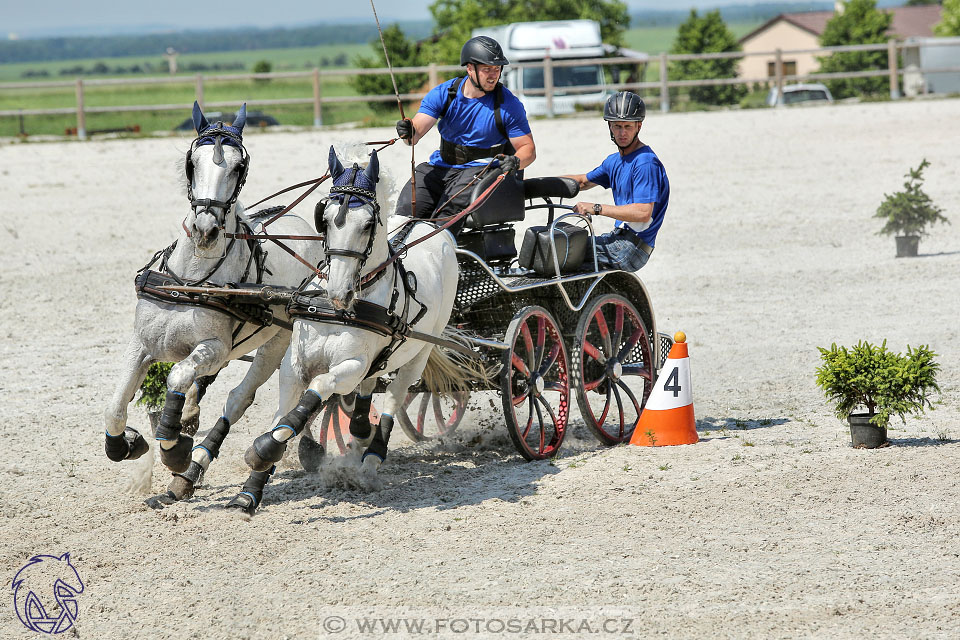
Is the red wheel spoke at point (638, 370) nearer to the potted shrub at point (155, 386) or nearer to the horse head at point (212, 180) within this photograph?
the potted shrub at point (155, 386)

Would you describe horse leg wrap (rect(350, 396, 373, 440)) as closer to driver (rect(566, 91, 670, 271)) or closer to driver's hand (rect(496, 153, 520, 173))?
driver's hand (rect(496, 153, 520, 173))

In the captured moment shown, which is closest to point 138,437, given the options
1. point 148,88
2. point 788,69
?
point 788,69

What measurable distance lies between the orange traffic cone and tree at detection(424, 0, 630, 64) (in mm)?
32159

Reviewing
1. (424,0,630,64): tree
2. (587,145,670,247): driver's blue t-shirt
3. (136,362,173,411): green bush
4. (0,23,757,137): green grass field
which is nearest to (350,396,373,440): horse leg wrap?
(136,362,173,411): green bush

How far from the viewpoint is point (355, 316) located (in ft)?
17.7

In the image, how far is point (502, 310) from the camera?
690 centimetres

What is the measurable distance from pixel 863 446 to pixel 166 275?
3826 mm

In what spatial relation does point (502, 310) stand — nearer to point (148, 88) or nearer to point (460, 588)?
point (460, 588)

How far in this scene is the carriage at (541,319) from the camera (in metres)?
6.62

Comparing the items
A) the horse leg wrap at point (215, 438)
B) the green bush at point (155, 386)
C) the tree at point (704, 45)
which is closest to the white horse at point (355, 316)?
the horse leg wrap at point (215, 438)

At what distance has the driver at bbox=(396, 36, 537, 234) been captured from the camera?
22.2 ft

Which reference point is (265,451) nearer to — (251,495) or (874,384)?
(251,495)

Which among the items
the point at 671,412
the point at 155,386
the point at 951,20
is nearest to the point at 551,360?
the point at 671,412

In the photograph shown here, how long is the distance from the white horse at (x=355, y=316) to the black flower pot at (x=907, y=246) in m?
8.82
